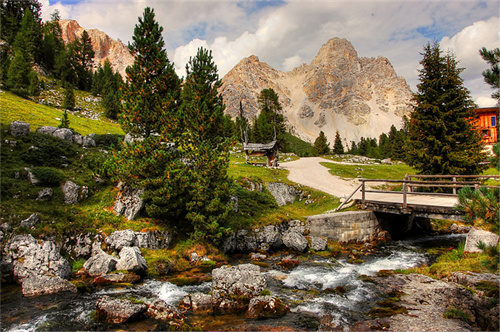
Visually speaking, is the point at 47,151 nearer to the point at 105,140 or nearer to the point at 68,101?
the point at 105,140

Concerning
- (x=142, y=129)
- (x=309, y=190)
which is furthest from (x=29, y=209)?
(x=309, y=190)

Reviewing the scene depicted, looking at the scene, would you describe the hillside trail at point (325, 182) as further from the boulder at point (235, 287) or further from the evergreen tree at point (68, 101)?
the evergreen tree at point (68, 101)

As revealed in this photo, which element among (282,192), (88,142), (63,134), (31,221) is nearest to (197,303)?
(31,221)

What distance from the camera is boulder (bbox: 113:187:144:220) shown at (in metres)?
18.0

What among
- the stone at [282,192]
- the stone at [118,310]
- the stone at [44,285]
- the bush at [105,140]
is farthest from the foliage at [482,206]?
the bush at [105,140]

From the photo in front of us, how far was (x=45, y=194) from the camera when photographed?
662 inches

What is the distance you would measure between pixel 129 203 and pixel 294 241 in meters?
12.4

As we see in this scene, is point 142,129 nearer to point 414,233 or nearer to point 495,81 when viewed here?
point 495,81

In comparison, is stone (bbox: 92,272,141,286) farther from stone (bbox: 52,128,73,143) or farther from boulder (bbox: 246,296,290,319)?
stone (bbox: 52,128,73,143)

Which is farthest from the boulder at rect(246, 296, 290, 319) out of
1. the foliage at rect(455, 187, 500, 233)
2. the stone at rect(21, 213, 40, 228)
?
the stone at rect(21, 213, 40, 228)

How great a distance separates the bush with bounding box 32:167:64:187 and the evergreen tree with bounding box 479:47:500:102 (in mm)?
23640

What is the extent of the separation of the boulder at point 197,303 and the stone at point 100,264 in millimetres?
5402

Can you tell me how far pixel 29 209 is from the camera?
1538cm

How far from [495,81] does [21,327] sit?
1818 centimetres
